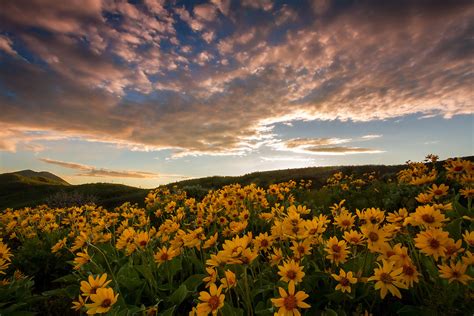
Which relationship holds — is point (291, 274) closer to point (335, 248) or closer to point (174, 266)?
point (335, 248)

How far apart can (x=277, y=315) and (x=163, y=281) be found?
285 centimetres

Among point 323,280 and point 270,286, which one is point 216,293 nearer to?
point 270,286

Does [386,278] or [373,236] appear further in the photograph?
[373,236]

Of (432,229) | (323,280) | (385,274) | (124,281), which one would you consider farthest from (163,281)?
(432,229)

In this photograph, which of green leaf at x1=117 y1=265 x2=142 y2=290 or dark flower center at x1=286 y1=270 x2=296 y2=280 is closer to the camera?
dark flower center at x1=286 y1=270 x2=296 y2=280

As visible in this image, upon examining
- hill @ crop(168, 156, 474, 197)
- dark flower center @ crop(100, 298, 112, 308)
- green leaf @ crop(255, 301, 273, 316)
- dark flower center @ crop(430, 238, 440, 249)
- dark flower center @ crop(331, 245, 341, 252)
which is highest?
hill @ crop(168, 156, 474, 197)

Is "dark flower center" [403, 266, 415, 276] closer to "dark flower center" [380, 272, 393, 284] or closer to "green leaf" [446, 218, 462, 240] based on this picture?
"dark flower center" [380, 272, 393, 284]

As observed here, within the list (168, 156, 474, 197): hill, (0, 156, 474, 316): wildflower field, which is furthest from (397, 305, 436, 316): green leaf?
(168, 156, 474, 197): hill

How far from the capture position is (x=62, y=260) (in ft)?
24.1

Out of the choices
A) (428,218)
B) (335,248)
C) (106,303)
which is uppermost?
(428,218)

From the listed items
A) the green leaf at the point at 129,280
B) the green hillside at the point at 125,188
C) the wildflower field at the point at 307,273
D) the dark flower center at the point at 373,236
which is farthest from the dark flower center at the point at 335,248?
the green hillside at the point at 125,188

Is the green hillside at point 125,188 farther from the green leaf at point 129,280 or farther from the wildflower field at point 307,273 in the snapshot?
the green leaf at point 129,280

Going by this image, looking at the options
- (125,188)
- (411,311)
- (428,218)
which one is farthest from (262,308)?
(125,188)

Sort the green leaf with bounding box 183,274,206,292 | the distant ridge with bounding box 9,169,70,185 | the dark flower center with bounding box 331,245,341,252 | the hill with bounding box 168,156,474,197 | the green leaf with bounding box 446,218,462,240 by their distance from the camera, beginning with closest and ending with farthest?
1. the dark flower center with bounding box 331,245,341,252
2. the green leaf with bounding box 446,218,462,240
3. the green leaf with bounding box 183,274,206,292
4. the hill with bounding box 168,156,474,197
5. the distant ridge with bounding box 9,169,70,185
